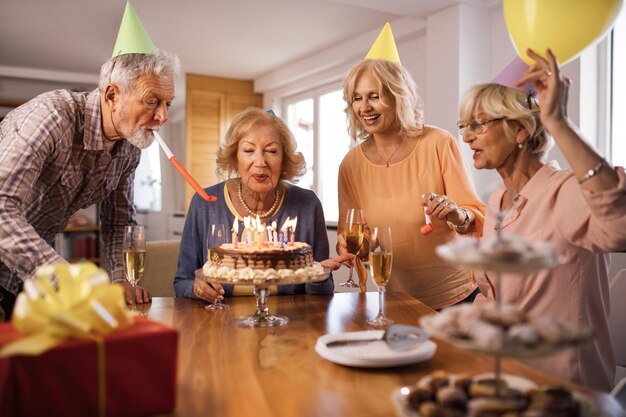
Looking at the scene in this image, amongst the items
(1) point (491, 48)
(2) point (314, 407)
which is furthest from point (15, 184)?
(1) point (491, 48)

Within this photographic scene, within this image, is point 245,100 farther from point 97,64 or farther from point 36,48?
point 36,48

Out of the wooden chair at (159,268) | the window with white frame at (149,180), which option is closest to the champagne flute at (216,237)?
the wooden chair at (159,268)

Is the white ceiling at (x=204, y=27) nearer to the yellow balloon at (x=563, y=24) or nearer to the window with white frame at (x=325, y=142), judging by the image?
the window with white frame at (x=325, y=142)

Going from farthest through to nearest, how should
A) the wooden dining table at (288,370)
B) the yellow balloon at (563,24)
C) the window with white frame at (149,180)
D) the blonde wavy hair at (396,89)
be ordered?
the window with white frame at (149,180) → the blonde wavy hair at (396,89) → the yellow balloon at (563,24) → the wooden dining table at (288,370)

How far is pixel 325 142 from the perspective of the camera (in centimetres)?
604

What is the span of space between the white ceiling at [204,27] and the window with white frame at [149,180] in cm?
204

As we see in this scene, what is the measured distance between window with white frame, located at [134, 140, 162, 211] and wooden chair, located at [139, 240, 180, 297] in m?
5.66

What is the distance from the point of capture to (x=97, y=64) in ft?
20.5

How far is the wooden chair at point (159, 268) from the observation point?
2428 mm

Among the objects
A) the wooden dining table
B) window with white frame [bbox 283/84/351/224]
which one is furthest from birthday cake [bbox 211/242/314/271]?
window with white frame [bbox 283/84/351/224]

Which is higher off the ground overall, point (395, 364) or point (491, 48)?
point (491, 48)

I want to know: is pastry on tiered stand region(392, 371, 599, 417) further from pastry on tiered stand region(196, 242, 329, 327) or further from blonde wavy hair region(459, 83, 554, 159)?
blonde wavy hair region(459, 83, 554, 159)

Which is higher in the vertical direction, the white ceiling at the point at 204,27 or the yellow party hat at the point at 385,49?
the white ceiling at the point at 204,27

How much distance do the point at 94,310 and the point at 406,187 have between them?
59.1 inches
